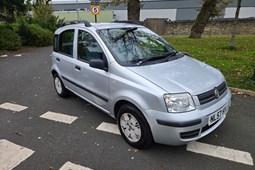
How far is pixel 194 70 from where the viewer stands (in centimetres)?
304

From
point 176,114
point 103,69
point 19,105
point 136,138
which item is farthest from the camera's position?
point 19,105

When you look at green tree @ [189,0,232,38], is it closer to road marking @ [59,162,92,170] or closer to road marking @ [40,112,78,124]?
road marking @ [40,112,78,124]

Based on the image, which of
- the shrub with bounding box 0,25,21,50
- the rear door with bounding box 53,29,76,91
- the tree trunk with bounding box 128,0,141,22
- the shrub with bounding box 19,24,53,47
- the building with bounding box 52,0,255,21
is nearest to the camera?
the rear door with bounding box 53,29,76,91

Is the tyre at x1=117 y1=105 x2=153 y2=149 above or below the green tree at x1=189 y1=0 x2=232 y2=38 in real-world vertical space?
below

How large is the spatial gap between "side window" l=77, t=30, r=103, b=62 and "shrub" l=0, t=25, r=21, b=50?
9687mm

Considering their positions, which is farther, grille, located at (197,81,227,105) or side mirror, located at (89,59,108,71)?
side mirror, located at (89,59,108,71)

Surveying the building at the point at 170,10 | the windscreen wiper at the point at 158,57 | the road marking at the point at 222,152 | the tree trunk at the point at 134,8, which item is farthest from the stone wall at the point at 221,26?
the road marking at the point at 222,152

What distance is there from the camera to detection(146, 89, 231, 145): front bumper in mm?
2455

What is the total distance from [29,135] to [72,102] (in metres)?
1.36

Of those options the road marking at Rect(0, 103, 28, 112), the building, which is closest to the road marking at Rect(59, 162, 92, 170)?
the road marking at Rect(0, 103, 28, 112)

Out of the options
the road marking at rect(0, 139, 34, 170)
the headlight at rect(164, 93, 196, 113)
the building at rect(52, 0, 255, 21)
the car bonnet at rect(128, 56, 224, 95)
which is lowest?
the road marking at rect(0, 139, 34, 170)

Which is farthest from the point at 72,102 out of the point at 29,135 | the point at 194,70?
the point at 194,70

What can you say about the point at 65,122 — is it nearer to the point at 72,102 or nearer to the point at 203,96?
the point at 72,102

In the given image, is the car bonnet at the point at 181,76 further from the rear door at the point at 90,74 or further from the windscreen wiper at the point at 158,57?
the rear door at the point at 90,74
